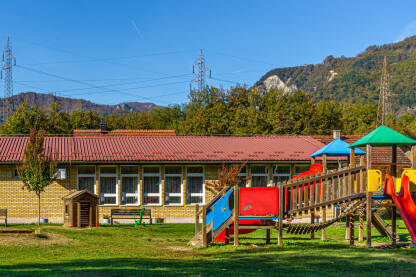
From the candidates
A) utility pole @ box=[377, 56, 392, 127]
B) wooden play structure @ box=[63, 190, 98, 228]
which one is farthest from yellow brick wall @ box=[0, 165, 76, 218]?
utility pole @ box=[377, 56, 392, 127]

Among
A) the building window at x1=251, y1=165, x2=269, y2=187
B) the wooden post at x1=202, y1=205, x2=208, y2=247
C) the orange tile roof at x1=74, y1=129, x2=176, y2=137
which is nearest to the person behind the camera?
the wooden post at x1=202, y1=205, x2=208, y2=247

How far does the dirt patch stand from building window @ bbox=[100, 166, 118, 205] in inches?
423

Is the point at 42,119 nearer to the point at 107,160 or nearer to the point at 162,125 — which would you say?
the point at 162,125

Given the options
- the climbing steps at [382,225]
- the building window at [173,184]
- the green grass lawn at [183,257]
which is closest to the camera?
the green grass lawn at [183,257]

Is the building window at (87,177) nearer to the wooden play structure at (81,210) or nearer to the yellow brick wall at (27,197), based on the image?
the yellow brick wall at (27,197)

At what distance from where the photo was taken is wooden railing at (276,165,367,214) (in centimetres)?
1656

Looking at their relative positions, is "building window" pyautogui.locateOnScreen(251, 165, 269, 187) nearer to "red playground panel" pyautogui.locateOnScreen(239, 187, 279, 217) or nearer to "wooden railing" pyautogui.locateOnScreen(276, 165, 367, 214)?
"wooden railing" pyautogui.locateOnScreen(276, 165, 367, 214)

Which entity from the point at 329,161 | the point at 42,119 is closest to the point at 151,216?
the point at 329,161

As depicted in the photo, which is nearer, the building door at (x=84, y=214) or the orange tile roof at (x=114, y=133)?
the building door at (x=84, y=214)

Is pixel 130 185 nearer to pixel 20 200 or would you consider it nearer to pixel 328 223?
pixel 20 200

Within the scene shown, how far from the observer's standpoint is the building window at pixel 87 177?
29.0 meters

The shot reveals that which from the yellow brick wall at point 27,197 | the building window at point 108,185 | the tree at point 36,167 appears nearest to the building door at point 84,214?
the tree at point 36,167

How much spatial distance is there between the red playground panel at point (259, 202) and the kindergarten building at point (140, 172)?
1236 centimetres

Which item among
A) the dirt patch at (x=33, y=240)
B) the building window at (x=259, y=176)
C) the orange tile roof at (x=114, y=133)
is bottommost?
the dirt patch at (x=33, y=240)
